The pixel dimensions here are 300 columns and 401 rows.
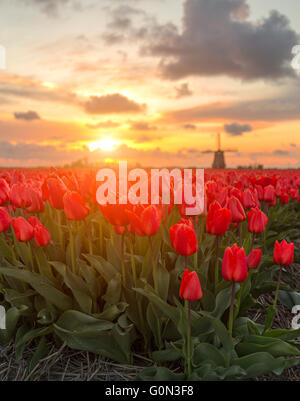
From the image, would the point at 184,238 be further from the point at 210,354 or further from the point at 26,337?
the point at 26,337

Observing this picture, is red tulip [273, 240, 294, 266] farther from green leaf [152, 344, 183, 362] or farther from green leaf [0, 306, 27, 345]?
green leaf [0, 306, 27, 345]

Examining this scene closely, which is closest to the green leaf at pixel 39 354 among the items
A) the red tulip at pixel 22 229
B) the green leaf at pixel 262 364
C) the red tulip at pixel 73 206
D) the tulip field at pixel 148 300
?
the tulip field at pixel 148 300

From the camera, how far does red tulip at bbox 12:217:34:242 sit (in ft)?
8.83

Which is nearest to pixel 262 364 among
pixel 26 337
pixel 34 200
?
pixel 26 337

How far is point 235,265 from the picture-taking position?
2.11 meters

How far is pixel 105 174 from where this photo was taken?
3783 mm

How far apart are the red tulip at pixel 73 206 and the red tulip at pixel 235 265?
115 centimetres

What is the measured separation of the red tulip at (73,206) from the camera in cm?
266

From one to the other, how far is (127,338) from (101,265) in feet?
1.93

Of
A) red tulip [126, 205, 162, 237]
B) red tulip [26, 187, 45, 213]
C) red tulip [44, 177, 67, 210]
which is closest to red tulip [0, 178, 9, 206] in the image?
red tulip [26, 187, 45, 213]

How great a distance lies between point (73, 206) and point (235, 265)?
1264mm
